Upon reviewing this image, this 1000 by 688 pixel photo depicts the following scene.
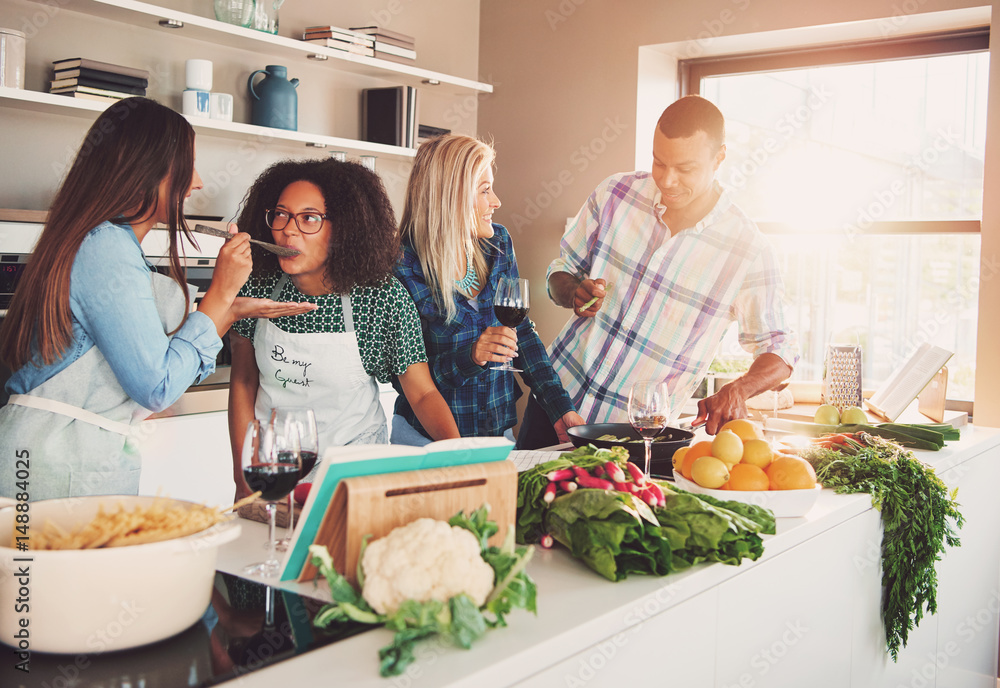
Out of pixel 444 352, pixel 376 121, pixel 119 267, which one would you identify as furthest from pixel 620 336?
pixel 376 121

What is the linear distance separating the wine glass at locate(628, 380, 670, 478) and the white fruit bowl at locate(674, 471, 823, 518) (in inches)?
5.3

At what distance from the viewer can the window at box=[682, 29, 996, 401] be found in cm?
360

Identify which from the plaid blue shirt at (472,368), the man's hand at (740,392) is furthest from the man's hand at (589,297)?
the man's hand at (740,392)

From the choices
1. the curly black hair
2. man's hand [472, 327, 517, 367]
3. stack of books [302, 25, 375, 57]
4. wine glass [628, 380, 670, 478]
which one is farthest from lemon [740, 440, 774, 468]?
stack of books [302, 25, 375, 57]

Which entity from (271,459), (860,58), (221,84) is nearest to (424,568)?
(271,459)

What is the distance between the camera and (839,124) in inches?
153

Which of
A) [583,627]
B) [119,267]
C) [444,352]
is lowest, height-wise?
[583,627]

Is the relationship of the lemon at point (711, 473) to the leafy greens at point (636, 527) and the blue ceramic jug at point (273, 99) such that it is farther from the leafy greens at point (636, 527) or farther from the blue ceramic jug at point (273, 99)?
the blue ceramic jug at point (273, 99)

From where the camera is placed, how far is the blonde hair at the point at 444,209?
2223 mm

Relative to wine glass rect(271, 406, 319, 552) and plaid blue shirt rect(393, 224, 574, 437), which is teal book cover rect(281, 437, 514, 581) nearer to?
wine glass rect(271, 406, 319, 552)

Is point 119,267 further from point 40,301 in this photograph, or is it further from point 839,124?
point 839,124

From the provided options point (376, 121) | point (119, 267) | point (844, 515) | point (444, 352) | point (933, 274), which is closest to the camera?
point (119, 267)

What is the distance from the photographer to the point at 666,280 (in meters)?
2.51

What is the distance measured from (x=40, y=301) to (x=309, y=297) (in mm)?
566
